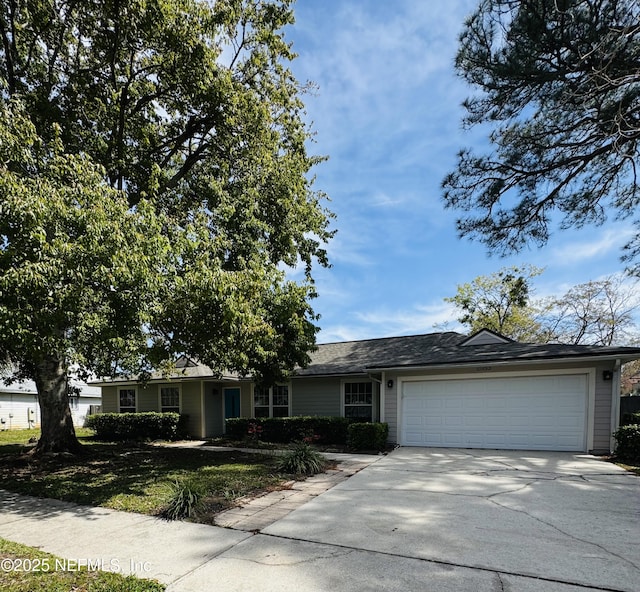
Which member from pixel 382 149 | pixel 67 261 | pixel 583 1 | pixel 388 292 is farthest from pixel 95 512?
pixel 388 292

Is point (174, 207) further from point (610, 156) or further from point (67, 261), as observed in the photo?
point (610, 156)

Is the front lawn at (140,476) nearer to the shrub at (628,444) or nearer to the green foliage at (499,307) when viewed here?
the shrub at (628,444)

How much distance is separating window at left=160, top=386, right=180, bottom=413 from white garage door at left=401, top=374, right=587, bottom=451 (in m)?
9.58

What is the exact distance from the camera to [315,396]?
13.4m

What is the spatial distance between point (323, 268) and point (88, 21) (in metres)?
8.30

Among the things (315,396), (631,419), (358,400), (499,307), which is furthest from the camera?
(499,307)

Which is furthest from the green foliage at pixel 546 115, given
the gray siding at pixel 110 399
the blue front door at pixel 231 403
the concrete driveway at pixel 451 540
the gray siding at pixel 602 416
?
the gray siding at pixel 110 399

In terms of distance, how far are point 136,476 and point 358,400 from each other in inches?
285

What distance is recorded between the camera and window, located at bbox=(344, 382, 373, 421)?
12.5 m

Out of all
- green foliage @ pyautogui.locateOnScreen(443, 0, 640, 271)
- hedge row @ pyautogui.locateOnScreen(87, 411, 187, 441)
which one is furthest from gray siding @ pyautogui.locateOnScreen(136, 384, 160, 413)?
green foliage @ pyautogui.locateOnScreen(443, 0, 640, 271)

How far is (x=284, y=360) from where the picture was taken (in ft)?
36.0

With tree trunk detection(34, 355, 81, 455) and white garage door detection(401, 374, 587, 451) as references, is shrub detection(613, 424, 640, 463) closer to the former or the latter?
white garage door detection(401, 374, 587, 451)

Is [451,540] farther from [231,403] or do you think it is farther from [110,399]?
[110,399]

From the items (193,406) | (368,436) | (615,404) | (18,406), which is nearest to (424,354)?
(368,436)
